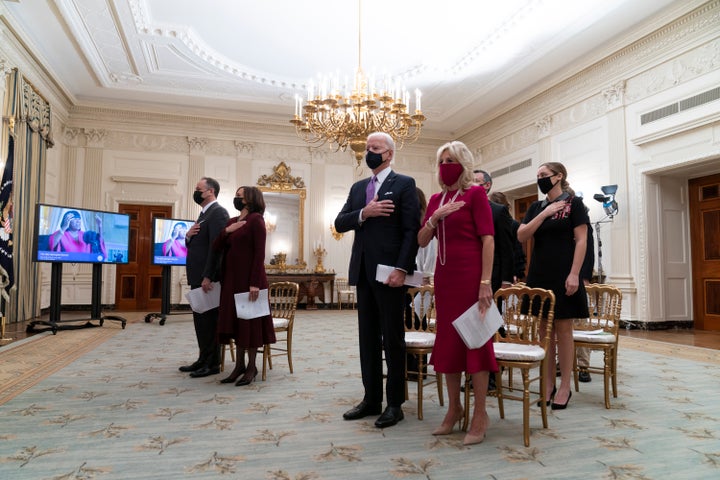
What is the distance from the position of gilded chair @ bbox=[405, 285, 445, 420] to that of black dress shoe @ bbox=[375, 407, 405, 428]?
0.15m

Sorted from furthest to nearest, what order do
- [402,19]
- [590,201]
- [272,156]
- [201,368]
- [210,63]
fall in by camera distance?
[272,156] → [210,63] → [590,201] → [402,19] → [201,368]

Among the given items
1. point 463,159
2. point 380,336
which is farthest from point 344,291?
point 463,159

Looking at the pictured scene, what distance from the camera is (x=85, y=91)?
947 cm

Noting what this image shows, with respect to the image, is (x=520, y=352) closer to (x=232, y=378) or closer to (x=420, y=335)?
(x=420, y=335)

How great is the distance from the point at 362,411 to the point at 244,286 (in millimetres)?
1377

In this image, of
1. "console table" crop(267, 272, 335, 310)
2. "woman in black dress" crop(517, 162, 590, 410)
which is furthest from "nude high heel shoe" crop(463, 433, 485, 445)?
"console table" crop(267, 272, 335, 310)

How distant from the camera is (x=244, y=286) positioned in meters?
3.56

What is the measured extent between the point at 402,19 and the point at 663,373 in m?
5.54

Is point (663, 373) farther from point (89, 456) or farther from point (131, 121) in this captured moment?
point (131, 121)

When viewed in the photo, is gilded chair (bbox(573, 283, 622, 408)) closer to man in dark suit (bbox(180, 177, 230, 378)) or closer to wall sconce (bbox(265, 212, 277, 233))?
man in dark suit (bbox(180, 177, 230, 378))

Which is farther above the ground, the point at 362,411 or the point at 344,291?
the point at 344,291

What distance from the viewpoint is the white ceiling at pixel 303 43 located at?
658 centimetres

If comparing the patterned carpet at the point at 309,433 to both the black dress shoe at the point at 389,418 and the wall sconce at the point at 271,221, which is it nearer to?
the black dress shoe at the point at 389,418

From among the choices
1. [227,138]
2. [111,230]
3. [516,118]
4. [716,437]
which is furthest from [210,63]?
[716,437]
